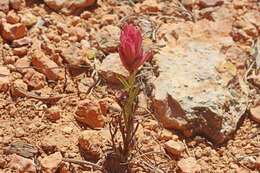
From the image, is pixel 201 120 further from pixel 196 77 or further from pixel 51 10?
pixel 51 10

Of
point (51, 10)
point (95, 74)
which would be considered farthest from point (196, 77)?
point (51, 10)

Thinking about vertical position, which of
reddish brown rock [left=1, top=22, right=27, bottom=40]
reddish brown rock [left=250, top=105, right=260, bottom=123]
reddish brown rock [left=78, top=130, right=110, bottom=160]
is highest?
reddish brown rock [left=1, top=22, right=27, bottom=40]

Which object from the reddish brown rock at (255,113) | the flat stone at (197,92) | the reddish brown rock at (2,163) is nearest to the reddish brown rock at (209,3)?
the flat stone at (197,92)

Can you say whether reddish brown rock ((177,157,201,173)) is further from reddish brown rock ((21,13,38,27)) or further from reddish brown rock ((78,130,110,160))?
reddish brown rock ((21,13,38,27))

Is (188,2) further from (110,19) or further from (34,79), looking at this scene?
(34,79)

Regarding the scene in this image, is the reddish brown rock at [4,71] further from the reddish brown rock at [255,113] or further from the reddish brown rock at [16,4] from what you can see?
the reddish brown rock at [255,113]

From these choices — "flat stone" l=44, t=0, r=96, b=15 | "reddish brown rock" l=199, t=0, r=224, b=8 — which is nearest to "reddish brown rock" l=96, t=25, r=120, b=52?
"flat stone" l=44, t=0, r=96, b=15

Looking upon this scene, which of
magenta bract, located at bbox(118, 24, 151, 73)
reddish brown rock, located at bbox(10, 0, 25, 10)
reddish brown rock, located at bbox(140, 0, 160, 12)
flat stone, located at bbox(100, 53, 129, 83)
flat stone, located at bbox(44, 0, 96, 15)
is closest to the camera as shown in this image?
magenta bract, located at bbox(118, 24, 151, 73)

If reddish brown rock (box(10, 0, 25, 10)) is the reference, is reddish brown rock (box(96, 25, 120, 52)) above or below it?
below
